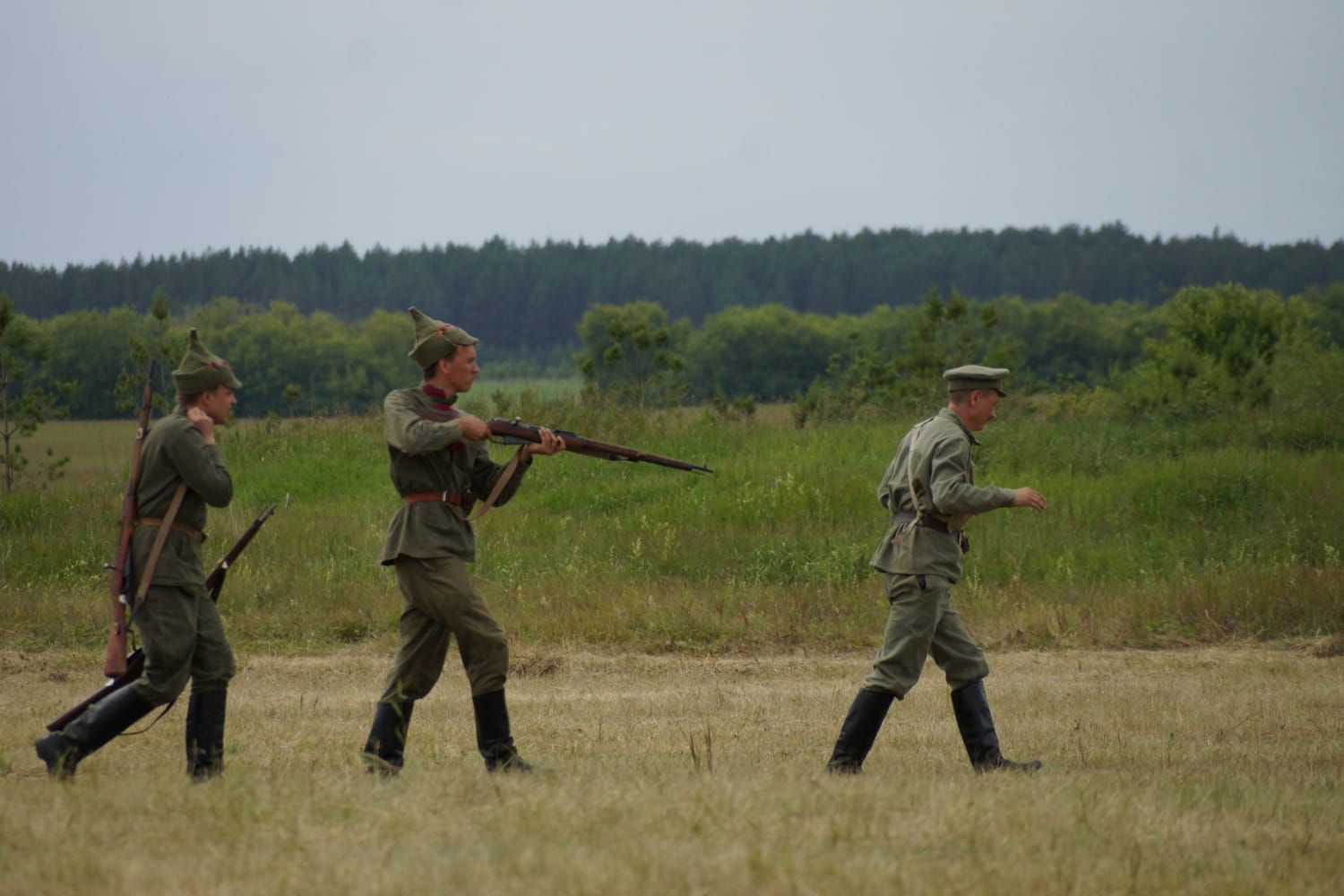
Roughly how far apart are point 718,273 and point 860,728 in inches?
4900

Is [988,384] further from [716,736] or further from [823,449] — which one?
[823,449]

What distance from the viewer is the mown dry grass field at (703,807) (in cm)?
432

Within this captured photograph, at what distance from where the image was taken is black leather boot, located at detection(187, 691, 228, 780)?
6.45m

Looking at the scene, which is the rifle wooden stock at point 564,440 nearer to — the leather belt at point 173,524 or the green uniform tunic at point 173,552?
the green uniform tunic at point 173,552

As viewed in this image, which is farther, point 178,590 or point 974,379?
point 974,379

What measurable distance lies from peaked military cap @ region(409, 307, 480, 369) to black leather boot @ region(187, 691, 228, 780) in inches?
72.4

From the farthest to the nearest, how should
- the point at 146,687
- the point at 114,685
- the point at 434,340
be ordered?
1. the point at 434,340
2. the point at 114,685
3. the point at 146,687

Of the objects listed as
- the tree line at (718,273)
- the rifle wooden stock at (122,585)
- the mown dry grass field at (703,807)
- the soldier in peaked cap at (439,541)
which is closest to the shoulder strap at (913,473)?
the mown dry grass field at (703,807)

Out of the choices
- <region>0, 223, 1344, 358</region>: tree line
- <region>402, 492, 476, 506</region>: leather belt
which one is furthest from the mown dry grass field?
<region>0, 223, 1344, 358</region>: tree line

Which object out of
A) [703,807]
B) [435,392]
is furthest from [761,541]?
[703,807]

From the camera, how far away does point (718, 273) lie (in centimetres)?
12988

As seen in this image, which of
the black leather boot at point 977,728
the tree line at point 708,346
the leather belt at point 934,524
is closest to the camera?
the leather belt at point 934,524

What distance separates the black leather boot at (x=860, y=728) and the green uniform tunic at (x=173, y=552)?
9.97 ft

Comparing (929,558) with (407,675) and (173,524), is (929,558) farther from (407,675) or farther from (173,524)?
(173,524)
